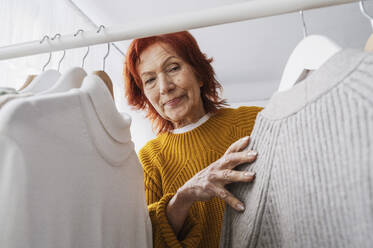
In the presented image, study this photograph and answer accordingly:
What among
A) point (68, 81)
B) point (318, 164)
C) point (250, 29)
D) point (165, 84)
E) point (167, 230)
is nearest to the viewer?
point (318, 164)

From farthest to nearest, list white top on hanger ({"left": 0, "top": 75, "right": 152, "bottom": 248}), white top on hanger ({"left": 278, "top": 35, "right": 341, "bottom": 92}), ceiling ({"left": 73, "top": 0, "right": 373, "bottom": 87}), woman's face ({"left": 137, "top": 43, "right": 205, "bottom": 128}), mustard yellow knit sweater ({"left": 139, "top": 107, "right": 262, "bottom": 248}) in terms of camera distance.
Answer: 1. ceiling ({"left": 73, "top": 0, "right": 373, "bottom": 87})
2. woman's face ({"left": 137, "top": 43, "right": 205, "bottom": 128})
3. mustard yellow knit sweater ({"left": 139, "top": 107, "right": 262, "bottom": 248})
4. white top on hanger ({"left": 278, "top": 35, "right": 341, "bottom": 92})
5. white top on hanger ({"left": 0, "top": 75, "right": 152, "bottom": 248})

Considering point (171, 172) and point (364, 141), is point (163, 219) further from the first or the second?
point (364, 141)

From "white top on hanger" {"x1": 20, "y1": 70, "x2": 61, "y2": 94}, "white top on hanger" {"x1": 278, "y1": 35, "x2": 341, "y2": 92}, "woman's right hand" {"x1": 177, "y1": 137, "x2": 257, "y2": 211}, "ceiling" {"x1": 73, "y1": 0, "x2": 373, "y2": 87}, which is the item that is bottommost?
"woman's right hand" {"x1": 177, "y1": 137, "x2": 257, "y2": 211}

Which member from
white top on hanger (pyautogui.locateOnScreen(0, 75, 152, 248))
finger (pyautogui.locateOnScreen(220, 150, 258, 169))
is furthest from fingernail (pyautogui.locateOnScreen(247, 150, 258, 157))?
white top on hanger (pyautogui.locateOnScreen(0, 75, 152, 248))

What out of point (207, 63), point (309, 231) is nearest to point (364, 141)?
point (309, 231)

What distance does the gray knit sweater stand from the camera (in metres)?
0.33

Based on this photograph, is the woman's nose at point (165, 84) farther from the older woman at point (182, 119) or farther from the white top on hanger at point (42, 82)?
the white top on hanger at point (42, 82)

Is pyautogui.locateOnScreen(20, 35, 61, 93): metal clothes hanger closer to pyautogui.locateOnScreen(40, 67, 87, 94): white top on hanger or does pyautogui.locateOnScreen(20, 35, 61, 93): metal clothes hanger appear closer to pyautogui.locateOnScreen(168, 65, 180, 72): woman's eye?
pyautogui.locateOnScreen(40, 67, 87, 94): white top on hanger

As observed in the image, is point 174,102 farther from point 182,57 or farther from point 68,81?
point 68,81

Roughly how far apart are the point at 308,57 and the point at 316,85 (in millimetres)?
91

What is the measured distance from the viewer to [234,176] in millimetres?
511

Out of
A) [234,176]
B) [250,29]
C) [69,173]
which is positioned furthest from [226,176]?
[250,29]

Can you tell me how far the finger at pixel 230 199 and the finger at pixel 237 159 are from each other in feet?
0.16

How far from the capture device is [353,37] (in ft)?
8.32
